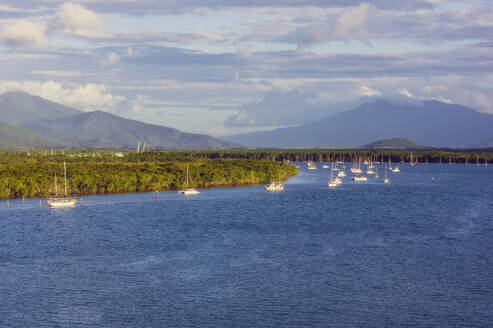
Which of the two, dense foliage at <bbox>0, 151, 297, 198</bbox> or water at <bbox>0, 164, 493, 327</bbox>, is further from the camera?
dense foliage at <bbox>0, 151, 297, 198</bbox>

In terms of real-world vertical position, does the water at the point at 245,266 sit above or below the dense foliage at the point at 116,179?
below

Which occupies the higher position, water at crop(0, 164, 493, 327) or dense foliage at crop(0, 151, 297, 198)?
dense foliage at crop(0, 151, 297, 198)

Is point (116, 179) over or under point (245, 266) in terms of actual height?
over

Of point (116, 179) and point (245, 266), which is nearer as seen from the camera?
point (245, 266)

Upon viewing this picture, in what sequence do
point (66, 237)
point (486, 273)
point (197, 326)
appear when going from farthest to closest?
point (66, 237)
point (486, 273)
point (197, 326)

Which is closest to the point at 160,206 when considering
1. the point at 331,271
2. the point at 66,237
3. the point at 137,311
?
the point at 66,237

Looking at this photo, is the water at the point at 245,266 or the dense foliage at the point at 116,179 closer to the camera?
the water at the point at 245,266

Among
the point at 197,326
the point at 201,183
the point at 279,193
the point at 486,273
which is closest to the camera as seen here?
the point at 197,326

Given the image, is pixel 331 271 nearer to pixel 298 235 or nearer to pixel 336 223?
pixel 298 235
